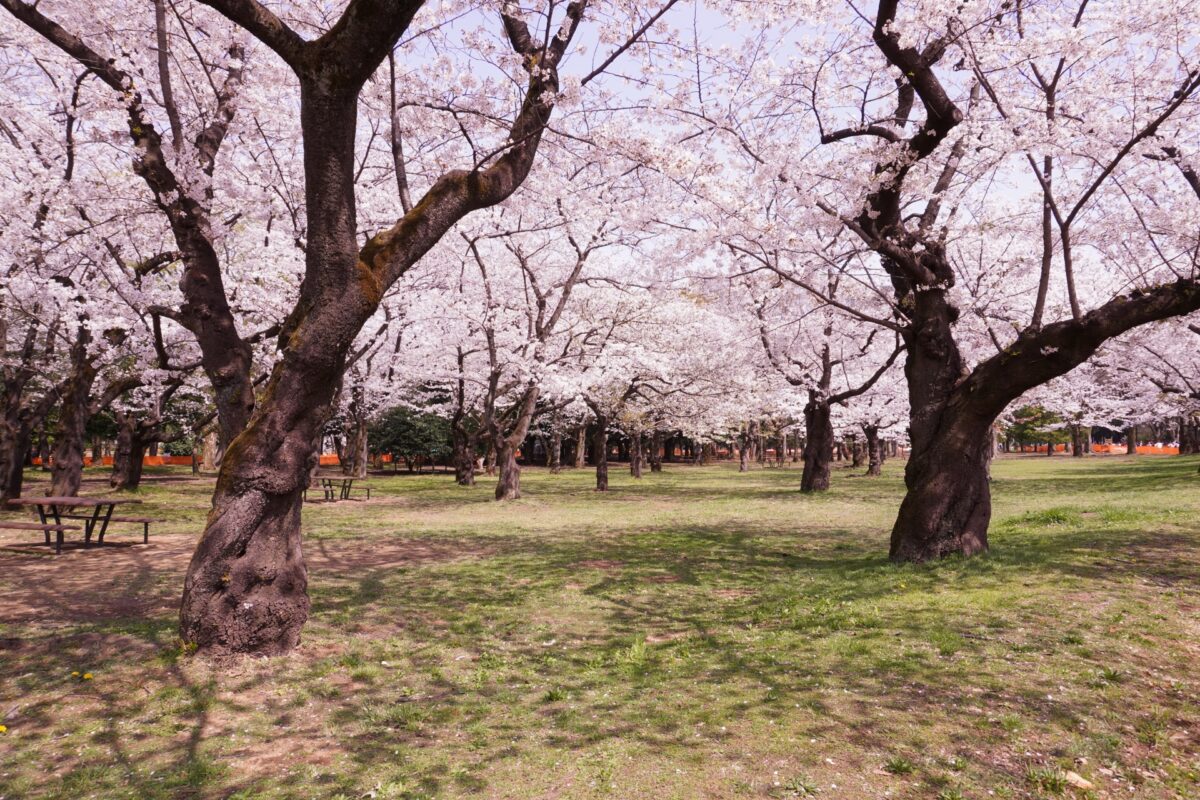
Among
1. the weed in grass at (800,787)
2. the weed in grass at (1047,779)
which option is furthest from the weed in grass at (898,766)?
the weed in grass at (1047,779)

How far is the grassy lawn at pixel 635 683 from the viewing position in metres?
3.96

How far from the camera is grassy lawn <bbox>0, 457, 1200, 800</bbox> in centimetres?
396

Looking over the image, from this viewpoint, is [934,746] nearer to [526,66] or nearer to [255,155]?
[526,66]

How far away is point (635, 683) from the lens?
5.52 m

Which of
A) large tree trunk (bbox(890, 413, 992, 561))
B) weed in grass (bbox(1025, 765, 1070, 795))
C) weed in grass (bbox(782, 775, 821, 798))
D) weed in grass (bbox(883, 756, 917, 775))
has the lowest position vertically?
weed in grass (bbox(782, 775, 821, 798))

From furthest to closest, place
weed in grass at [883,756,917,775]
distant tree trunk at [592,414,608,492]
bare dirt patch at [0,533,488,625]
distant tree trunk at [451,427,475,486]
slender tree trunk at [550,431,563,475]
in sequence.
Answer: slender tree trunk at [550,431,563,475] < distant tree trunk at [451,427,475,486] < distant tree trunk at [592,414,608,492] < bare dirt patch at [0,533,488,625] < weed in grass at [883,756,917,775]

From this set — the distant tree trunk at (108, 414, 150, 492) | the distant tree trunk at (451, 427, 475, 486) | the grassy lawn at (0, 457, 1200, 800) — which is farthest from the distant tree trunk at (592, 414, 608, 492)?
the grassy lawn at (0, 457, 1200, 800)

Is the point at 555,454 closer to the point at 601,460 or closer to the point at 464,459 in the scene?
the point at 464,459

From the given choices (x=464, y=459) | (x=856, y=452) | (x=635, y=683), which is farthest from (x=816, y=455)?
(x=856, y=452)

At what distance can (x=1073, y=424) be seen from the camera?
5619 centimetres

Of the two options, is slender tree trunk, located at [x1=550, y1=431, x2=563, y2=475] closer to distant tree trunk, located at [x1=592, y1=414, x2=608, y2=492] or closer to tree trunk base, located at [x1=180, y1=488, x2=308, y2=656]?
distant tree trunk, located at [x1=592, y1=414, x2=608, y2=492]

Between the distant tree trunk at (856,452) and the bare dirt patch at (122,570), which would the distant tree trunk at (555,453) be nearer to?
the distant tree trunk at (856,452)

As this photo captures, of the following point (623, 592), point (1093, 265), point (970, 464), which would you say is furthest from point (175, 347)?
point (1093, 265)

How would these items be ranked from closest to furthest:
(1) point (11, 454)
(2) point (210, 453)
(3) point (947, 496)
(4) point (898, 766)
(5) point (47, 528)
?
(4) point (898, 766)
(3) point (947, 496)
(5) point (47, 528)
(1) point (11, 454)
(2) point (210, 453)
